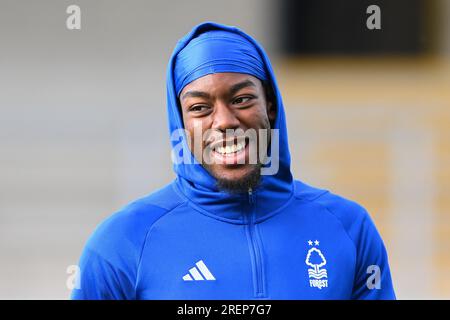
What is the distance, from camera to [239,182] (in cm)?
224

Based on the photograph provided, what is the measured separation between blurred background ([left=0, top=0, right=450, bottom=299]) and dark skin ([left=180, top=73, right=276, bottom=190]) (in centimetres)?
315

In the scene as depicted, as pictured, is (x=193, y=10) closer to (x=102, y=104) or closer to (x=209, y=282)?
(x=102, y=104)

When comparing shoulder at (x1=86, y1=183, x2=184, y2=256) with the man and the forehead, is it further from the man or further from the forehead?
the forehead

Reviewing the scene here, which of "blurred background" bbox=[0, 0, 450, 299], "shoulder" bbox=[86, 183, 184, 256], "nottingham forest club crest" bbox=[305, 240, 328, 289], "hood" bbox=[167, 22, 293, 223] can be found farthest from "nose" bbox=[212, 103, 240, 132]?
"blurred background" bbox=[0, 0, 450, 299]

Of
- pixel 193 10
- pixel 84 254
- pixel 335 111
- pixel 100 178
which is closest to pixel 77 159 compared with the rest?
pixel 100 178

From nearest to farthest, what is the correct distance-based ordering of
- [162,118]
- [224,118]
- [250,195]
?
[224,118], [250,195], [162,118]

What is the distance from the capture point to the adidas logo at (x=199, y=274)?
2.18 metres

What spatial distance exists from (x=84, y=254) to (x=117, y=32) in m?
3.82

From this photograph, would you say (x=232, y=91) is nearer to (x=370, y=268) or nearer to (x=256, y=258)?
(x=256, y=258)

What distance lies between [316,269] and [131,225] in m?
0.44

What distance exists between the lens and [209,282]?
218cm

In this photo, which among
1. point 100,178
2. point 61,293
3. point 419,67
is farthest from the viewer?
point 419,67

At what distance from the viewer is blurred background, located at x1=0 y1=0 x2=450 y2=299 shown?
5480mm

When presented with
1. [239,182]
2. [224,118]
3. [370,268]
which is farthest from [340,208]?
[224,118]
